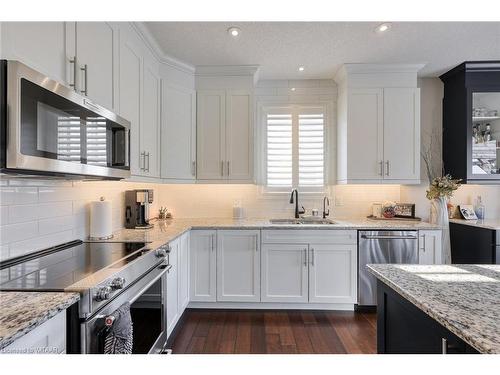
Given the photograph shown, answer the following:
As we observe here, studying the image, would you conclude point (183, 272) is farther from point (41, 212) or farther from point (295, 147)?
point (295, 147)

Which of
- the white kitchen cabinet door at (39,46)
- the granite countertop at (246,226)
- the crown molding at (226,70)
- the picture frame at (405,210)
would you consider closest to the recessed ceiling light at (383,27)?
the crown molding at (226,70)

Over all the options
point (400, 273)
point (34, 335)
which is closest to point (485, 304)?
point (400, 273)

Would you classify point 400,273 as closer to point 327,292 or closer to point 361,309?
point 327,292

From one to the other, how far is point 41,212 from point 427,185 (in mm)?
3625

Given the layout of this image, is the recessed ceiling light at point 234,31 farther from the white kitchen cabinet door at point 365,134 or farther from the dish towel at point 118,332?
the dish towel at point 118,332

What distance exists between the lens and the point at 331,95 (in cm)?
327

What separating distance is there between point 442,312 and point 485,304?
0.17 meters

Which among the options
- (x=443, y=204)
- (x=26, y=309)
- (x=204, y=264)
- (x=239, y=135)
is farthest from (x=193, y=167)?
(x=443, y=204)

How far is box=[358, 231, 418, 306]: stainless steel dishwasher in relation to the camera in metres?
2.65

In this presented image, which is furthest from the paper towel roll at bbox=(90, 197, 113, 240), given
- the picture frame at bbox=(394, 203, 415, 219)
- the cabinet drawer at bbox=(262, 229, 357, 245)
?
the picture frame at bbox=(394, 203, 415, 219)

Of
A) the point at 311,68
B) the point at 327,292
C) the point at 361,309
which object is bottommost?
the point at 361,309

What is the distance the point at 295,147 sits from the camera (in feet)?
10.8

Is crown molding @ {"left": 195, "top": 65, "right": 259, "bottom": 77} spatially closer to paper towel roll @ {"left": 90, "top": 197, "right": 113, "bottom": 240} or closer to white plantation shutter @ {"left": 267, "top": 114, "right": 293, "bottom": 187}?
white plantation shutter @ {"left": 267, "top": 114, "right": 293, "bottom": 187}

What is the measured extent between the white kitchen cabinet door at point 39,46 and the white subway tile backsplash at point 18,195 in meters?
0.61
